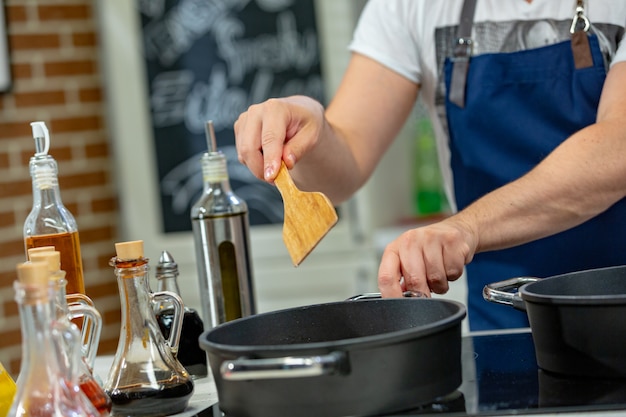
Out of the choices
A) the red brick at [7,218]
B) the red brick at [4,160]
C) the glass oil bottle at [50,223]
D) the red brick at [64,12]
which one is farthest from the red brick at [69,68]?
the glass oil bottle at [50,223]

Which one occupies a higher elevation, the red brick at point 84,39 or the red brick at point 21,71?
the red brick at point 84,39

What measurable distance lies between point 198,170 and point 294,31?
541mm

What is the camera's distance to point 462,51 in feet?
5.71

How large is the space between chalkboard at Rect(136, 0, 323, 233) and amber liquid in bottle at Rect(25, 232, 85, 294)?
185 cm

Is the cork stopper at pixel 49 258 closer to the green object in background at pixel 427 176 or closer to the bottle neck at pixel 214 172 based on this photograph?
the bottle neck at pixel 214 172

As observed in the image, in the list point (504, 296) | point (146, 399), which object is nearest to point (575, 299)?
point (504, 296)

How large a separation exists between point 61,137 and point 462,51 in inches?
66.5

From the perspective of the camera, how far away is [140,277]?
3.60 feet

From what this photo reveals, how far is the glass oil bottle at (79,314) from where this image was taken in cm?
96

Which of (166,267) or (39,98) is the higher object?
(39,98)

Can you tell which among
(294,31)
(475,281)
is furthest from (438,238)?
(294,31)

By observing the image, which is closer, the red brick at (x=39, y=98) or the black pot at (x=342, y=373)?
the black pot at (x=342, y=373)

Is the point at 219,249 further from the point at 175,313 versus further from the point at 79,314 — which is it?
the point at 79,314

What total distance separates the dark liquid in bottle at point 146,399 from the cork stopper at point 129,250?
142mm
